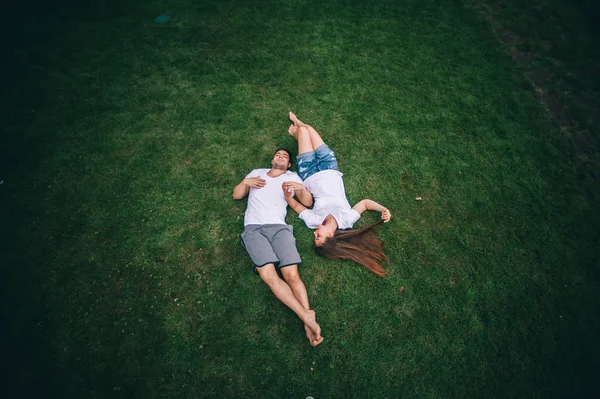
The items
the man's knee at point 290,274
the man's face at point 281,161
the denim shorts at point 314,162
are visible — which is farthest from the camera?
the denim shorts at point 314,162

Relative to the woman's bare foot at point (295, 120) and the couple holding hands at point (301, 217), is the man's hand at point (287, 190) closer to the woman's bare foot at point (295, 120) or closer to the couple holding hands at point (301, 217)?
the couple holding hands at point (301, 217)

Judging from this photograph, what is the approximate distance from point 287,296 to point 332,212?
1.52 m

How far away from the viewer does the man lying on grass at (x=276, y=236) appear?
4074 mm

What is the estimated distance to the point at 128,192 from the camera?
5.09 m

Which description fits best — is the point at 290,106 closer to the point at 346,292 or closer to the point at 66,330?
the point at 346,292

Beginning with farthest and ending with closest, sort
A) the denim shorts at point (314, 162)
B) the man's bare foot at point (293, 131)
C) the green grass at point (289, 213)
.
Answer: the man's bare foot at point (293, 131) < the denim shorts at point (314, 162) < the green grass at point (289, 213)

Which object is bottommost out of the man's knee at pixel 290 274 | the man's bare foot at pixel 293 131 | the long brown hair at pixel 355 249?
the man's knee at pixel 290 274

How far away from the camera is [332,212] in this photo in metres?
4.64

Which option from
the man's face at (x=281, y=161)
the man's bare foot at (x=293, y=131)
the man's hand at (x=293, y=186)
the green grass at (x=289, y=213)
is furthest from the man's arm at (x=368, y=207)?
the man's bare foot at (x=293, y=131)

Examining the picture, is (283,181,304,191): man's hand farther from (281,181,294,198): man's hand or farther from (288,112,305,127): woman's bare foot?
(288,112,305,127): woman's bare foot

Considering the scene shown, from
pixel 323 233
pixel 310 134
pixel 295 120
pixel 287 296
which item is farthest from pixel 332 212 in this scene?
pixel 295 120

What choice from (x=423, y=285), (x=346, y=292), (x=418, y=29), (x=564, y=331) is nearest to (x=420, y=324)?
(x=423, y=285)

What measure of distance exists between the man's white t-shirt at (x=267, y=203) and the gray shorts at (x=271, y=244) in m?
0.11

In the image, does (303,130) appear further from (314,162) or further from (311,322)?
(311,322)
